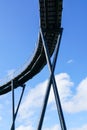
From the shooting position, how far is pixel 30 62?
36.6 metres

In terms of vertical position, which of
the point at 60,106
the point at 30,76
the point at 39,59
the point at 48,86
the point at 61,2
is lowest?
the point at 60,106

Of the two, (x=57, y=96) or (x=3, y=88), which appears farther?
(x=3, y=88)

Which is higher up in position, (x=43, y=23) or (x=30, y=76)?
(x=30, y=76)

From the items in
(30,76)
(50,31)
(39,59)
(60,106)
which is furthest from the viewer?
(30,76)

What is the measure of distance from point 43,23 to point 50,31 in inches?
38.5

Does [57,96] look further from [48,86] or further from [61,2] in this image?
[61,2]

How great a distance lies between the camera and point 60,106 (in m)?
24.2

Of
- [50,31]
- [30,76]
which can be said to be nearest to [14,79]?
[30,76]

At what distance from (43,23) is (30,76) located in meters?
14.9

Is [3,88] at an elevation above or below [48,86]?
above

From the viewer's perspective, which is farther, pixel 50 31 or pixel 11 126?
pixel 11 126

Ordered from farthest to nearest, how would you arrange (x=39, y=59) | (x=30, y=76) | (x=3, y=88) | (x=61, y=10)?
1. (x=3, y=88)
2. (x=30, y=76)
3. (x=39, y=59)
4. (x=61, y=10)

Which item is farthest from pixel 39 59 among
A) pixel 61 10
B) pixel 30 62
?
pixel 61 10

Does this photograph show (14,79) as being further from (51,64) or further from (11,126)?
(51,64)
